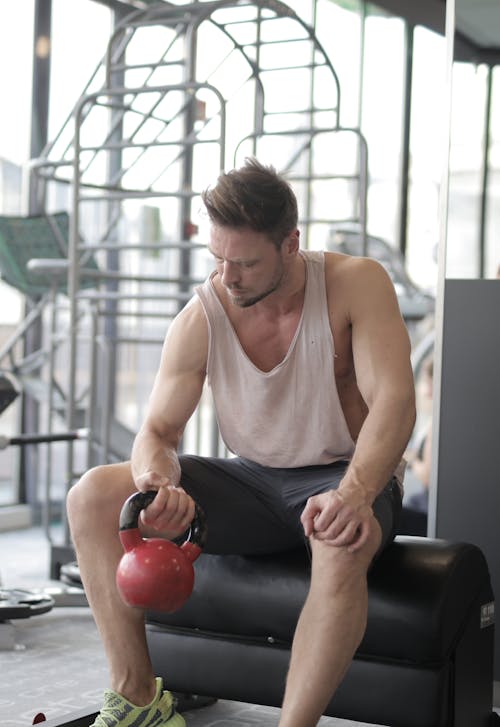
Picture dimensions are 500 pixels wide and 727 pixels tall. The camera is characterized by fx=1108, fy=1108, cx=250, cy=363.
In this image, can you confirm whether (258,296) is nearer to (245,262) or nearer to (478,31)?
(245,262)

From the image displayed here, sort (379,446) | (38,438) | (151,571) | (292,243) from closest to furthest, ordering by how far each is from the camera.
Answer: (151,571), (379,446), (292,243), (38,438)

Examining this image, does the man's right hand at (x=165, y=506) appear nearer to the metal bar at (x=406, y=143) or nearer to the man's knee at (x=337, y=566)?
the man's knee at (x=337, y=566)

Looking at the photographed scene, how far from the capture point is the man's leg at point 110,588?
1.93 meters

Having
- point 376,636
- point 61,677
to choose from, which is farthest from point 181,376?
point 61,677

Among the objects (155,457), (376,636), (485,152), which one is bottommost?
(376,636)

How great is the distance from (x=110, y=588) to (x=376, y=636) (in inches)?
18.4

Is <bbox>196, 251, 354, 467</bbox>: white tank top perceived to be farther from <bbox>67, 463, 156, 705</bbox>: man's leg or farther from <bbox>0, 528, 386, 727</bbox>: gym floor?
<bbox>0, 528, 386, 727</bbox>: gym floor

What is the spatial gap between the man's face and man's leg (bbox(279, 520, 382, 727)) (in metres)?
0.45

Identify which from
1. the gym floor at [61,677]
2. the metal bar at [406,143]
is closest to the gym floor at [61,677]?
the gym floor at [61,677]

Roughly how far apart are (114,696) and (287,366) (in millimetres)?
655

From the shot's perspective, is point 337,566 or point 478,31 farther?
point 478,31

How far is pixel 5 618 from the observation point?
110 inches

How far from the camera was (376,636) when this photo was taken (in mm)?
1912

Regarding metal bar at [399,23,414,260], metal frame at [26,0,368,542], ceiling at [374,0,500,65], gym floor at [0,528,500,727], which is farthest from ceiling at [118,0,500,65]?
metal bar at [399,23,414,260]
